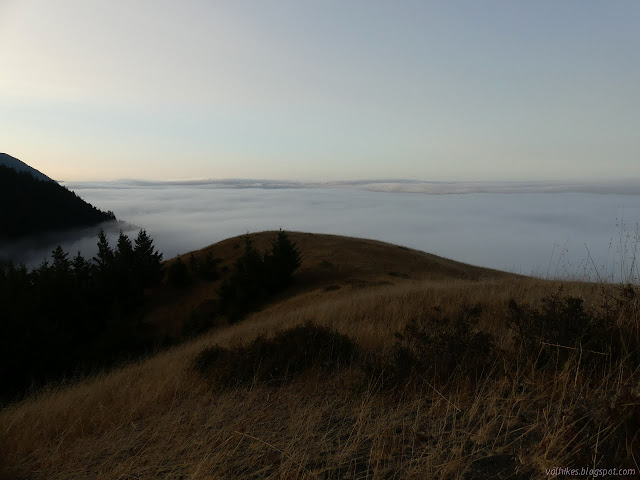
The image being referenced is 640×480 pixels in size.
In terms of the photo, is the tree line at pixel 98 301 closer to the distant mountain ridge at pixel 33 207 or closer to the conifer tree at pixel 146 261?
the conifer tree at pixel 146 261

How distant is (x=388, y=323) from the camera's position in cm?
752

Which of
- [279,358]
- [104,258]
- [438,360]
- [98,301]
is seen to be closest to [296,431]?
[438,360]

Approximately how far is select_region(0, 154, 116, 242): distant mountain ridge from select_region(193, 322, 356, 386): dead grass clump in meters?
146

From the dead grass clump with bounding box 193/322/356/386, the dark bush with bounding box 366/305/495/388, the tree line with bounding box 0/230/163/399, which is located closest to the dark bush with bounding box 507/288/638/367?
the dark bush with bounding box 366/305/495/388

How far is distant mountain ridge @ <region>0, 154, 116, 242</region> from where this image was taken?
378ft

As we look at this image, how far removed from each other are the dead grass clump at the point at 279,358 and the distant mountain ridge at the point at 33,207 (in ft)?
478

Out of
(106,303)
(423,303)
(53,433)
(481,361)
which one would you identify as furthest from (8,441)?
(106,303)

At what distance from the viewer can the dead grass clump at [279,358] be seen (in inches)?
196

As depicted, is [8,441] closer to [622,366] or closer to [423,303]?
[622,366]

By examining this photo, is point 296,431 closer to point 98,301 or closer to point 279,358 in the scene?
point 279,358

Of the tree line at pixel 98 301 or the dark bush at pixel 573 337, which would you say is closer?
the dark bush at pixel 573 337

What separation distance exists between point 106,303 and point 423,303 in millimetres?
37895

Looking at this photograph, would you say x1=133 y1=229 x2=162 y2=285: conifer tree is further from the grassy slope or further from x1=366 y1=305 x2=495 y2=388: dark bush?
x1=366 y1=305 x2=495 y2=388: dark bush

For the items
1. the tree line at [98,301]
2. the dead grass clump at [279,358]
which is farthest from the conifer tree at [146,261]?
the dead grass clump at [279,358]
